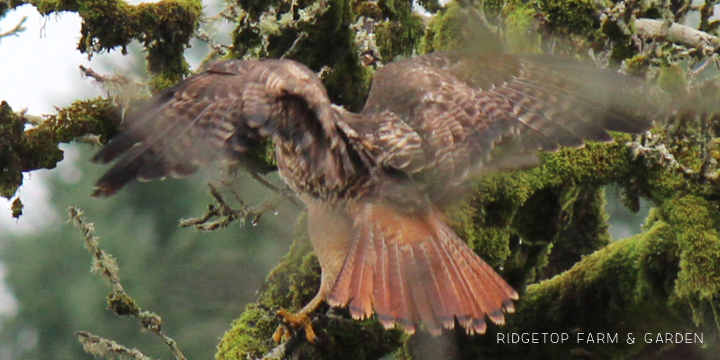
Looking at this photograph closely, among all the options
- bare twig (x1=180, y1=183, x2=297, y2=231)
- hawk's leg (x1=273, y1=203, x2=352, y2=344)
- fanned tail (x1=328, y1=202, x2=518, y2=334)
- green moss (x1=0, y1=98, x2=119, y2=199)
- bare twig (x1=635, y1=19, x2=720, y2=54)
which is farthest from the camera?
bare twig (x1=635, y1=19, x2=720, y2=54)

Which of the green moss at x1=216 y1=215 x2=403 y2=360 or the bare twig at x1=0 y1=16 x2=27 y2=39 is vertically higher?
the bare twig at x1=0 y1=16 x2=27 y2=39

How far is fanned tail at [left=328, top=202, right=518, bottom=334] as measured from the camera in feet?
11.0

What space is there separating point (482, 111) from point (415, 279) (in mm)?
1035

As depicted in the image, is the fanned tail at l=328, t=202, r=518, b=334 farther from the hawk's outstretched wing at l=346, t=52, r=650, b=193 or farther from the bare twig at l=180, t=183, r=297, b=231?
the bare twig at l=180, t=183, r=297, b=231

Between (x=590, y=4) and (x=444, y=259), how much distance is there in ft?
5.79

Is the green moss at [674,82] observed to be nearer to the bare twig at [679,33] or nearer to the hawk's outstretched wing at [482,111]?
the hawk's outstretched wing at [482,111]

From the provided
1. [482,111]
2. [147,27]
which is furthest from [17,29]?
[482,111]

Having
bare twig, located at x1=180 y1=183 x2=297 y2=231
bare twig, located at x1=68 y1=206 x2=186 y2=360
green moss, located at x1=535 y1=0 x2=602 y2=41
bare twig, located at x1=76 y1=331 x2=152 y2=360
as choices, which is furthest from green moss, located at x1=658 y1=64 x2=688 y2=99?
bare twig, located at x1=76 y1=331 x2=152 y2=360

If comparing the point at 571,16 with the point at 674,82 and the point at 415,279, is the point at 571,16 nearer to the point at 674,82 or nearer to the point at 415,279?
the point at 674,82

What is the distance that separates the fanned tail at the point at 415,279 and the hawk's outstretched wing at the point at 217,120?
523mm

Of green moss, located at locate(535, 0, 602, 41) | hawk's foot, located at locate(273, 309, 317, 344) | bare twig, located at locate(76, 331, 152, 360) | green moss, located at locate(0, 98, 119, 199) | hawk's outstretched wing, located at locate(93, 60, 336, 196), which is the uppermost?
green moss, located at locate(0, 98, 119, 199)

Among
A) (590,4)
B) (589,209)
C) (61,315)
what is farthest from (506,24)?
(61,315)

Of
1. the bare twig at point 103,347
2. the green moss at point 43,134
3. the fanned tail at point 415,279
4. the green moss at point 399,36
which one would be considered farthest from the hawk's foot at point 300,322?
the green moss at point 399,36

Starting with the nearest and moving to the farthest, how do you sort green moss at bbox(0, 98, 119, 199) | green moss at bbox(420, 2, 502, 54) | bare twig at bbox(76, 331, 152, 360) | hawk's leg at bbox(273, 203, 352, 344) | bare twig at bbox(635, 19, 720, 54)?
bare twig at bbox(76, 331, 152, 360) < green moss at bbox(0, 98, 119, 199) < hawk's leg at bbox(273, 203, 352, 344) < green moss at bbox(420, 2, 502, 54) < bare twig at bbox(635, 19, 720, 54)
